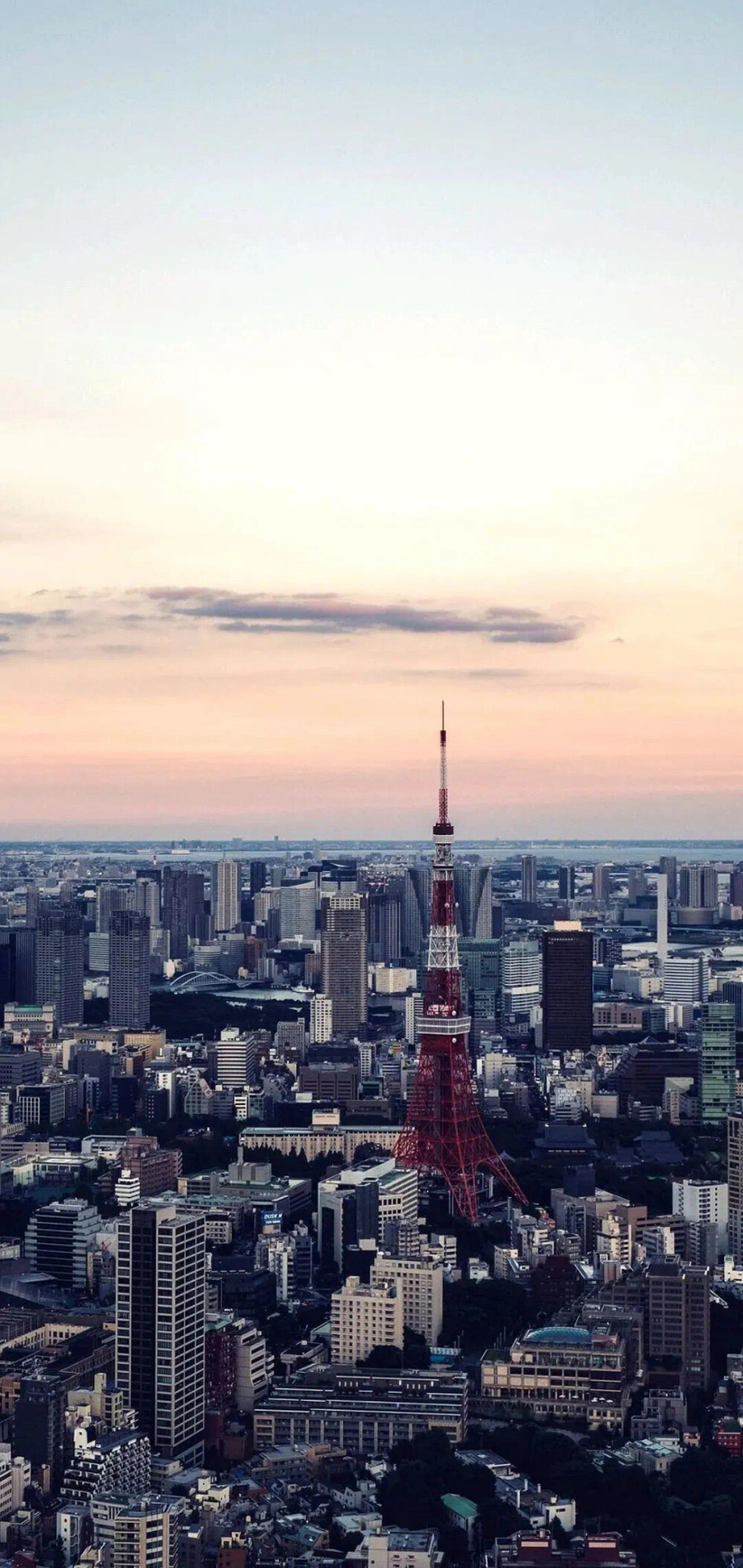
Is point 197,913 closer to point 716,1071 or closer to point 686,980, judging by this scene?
point 686,980

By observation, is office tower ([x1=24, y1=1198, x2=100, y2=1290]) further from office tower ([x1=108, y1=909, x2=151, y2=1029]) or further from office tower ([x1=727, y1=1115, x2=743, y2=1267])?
office tower ([x1=108, y1=909, x2=151, y2=1029])

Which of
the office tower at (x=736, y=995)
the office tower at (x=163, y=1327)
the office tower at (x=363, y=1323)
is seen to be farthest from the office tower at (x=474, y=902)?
the office tower at (x=163, y=1327)

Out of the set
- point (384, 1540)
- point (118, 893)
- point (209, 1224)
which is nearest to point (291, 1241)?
point (209, 1224)

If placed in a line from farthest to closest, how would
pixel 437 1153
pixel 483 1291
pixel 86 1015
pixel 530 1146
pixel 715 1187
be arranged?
pixel 86 1015 → pixel 530 1146 → pixel 437 1153 → pixel 715 1187 → pixel 483 1291

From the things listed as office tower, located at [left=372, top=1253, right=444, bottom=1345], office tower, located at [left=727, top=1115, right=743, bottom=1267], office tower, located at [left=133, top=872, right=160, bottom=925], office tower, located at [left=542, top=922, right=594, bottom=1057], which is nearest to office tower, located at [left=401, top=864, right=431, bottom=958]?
office tower, located at [left=133, top=872, right=160, bottom=925]

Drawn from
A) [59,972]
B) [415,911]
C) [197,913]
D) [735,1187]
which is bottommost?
[735,1187]

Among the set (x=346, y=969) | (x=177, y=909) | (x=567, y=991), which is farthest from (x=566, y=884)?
(x=567, y=991)

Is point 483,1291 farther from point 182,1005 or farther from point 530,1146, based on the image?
point 182,1005
